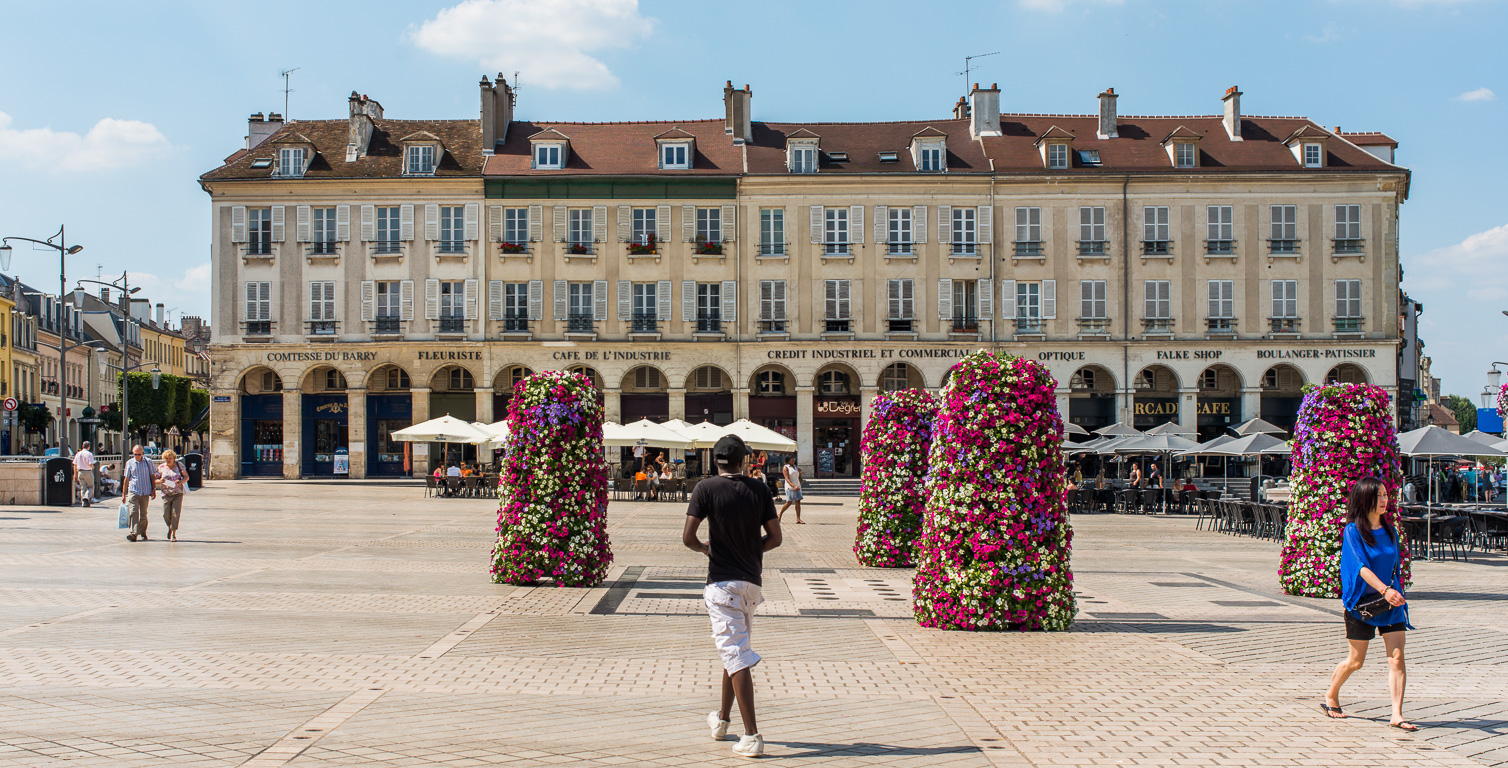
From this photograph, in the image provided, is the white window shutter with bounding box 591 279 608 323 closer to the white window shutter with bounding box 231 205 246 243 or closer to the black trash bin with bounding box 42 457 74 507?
the white window shutter with bounding box 231 205 246 243

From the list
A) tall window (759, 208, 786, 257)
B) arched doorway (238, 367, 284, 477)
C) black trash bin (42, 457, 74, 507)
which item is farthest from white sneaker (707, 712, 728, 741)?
arched doorway (238, 367, 284, 477)

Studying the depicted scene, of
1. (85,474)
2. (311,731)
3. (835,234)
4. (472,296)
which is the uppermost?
(835,234)

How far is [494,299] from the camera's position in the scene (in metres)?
46.5

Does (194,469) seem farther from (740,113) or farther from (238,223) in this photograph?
(740,113)

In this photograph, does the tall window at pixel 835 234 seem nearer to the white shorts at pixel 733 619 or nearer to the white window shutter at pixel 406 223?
the white window shutter at pixel 406 223

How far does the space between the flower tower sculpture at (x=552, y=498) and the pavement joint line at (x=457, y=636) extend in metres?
1.99

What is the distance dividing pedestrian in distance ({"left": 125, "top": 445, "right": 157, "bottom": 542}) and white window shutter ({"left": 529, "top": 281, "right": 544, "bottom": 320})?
26530 millimetres

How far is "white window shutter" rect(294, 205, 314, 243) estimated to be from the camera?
153 feet

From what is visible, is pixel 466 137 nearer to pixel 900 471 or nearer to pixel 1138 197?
pixel 1138 197

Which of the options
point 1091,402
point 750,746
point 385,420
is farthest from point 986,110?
point 750,746

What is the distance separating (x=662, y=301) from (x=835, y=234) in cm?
705

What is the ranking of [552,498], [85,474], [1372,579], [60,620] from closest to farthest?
[1372,579], [60,620], [552,498], [85,474]

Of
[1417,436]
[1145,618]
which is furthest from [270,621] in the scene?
[1417,436]

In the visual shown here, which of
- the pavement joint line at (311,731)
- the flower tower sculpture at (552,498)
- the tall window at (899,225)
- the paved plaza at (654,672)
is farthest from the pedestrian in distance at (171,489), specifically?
the tall window at (899,225)
